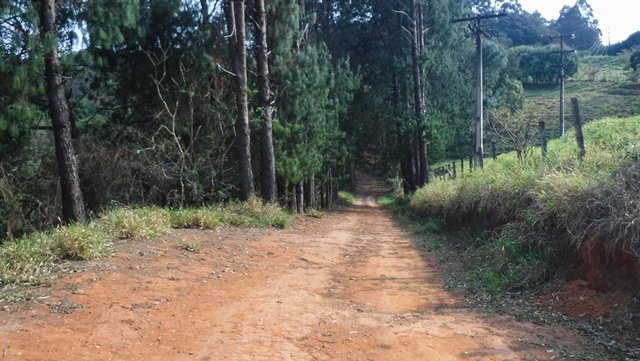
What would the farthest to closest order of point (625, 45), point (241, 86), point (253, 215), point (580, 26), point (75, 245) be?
point (580, 26) < point (625, 45) < point (241, 86) < point (253, 215) < point (75, 245)

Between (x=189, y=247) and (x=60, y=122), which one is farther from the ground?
(x=60, y=122)

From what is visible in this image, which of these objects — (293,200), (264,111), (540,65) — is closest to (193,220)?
(264,111)

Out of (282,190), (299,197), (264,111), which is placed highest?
(264,111)

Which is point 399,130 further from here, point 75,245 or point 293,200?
point 75,245

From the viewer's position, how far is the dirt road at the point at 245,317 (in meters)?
4.90

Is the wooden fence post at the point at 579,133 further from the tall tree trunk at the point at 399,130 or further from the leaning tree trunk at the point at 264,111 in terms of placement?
the tall tree trunk at the point at 399,130

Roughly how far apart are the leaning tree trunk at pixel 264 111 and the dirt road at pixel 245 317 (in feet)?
26.8

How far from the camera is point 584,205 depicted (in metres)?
6.76

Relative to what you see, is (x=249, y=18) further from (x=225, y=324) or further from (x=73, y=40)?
(x=225, y=324)

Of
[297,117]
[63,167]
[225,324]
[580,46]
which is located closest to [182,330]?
[225,324]

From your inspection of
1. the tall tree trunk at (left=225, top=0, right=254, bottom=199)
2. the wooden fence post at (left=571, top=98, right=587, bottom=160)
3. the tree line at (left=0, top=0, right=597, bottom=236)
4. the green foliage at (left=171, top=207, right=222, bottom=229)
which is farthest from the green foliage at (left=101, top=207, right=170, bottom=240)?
the wooden fence post at (left=571, top=98, right=587, bottom=160)

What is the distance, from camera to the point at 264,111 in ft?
55.8

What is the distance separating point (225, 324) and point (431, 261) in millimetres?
5712

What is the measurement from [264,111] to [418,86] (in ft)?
38.1
